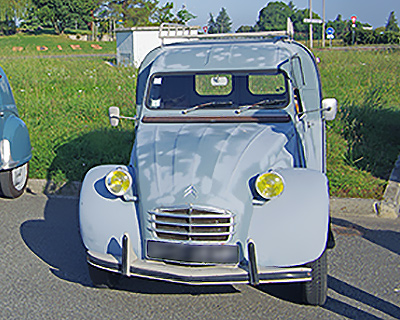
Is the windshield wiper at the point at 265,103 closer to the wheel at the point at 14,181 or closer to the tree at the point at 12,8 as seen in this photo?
the wheel at the point at 14,181

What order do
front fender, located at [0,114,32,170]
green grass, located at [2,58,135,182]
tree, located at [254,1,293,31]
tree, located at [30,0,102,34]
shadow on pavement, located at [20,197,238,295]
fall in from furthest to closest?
tree, located at [254,1,293,31], tree, located at [30,0,102,34], green grass, located at [2,58,135,182], front fender, located at [0,114,32,170], shadow on pavement, located at [20,197,238,295]

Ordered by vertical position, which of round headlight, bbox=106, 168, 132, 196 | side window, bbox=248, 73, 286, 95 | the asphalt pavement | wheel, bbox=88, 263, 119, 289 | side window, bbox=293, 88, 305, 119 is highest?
side window, bbox=248, 73, 286, 95

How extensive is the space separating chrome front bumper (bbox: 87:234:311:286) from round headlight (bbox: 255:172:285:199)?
38cm

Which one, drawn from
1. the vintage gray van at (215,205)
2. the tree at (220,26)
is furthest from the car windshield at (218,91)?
the tree at (220,26)

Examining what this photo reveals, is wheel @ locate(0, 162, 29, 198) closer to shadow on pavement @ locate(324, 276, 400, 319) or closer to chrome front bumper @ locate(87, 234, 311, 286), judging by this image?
chrome front bumper @ locate(87, 234, 311, 286)

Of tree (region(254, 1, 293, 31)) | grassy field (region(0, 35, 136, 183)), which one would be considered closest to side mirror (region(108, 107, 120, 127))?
grassy field (region(0, 35, 136, 183))

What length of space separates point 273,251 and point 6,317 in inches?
82.4

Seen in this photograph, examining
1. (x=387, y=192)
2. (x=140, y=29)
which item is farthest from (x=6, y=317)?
(x=140, y=29)

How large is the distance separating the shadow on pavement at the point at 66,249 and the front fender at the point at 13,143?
723 mm

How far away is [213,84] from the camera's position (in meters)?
5.52

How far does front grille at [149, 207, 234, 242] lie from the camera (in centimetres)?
392

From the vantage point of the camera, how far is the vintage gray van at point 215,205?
12.8 ft

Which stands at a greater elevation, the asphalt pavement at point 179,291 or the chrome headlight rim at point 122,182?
the chrome headlight rim at point 122,182

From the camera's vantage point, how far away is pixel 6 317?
417cm
